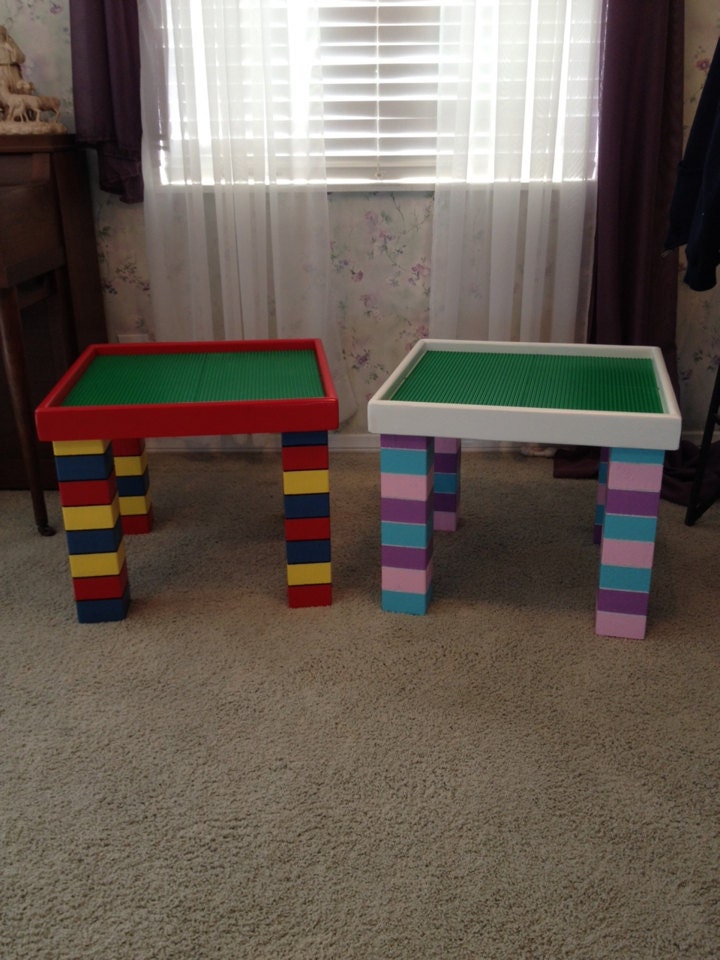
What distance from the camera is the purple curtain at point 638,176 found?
2.31 m

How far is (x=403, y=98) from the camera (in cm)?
250

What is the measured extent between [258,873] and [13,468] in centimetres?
163

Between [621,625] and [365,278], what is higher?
[365,278]

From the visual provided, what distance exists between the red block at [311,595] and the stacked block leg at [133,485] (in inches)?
20.7

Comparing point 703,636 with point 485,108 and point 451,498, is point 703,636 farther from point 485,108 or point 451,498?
point 485,108

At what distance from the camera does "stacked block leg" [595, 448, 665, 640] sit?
1.67 meters

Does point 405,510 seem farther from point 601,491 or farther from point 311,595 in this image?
point 601,491

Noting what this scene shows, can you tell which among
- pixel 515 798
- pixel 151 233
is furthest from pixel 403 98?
pixel 515 798

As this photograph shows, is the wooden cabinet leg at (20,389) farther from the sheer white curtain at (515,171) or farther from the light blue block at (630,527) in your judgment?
the light blue block at (630,527)

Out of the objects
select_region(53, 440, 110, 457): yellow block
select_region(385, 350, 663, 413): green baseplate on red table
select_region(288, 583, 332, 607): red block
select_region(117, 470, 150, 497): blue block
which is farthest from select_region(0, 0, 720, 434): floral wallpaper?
select_region(53, 440, 110, 457): yellow block

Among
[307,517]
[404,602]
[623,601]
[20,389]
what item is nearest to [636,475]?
[623,601]

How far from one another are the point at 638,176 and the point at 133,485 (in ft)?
4.86

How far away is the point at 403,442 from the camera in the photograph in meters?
1.76

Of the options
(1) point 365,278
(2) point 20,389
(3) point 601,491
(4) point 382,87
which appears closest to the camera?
(3) point 601,491
